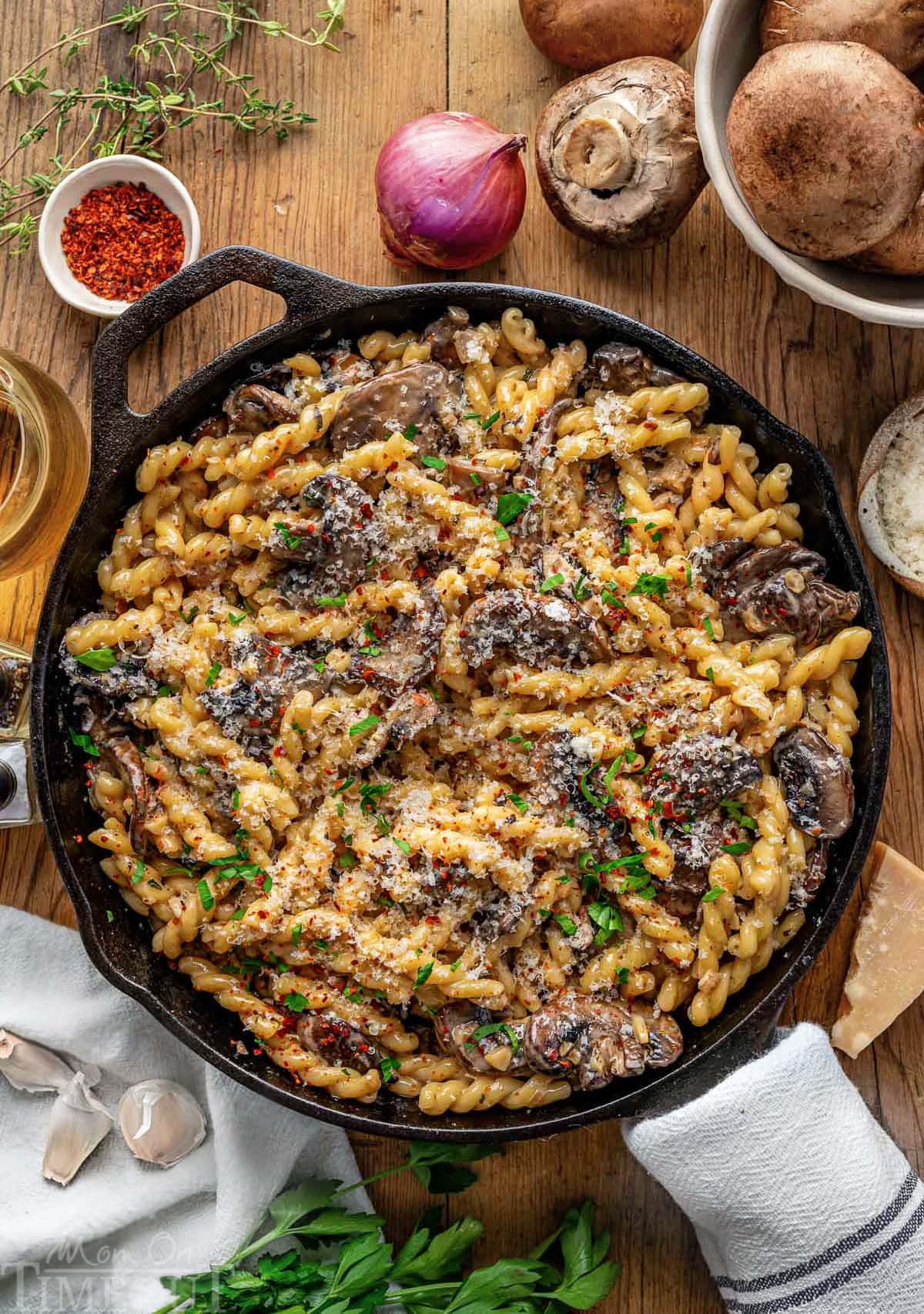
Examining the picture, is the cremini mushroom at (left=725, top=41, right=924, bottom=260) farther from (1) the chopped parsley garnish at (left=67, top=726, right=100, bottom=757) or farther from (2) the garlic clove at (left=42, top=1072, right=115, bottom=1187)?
(2) the garlic clove at (left=42, top=1072, right=115, bottom=1187)

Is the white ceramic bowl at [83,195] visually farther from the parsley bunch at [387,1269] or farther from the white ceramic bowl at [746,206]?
the parsley bunch at [387,1269]

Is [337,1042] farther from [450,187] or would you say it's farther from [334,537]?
[450,187]

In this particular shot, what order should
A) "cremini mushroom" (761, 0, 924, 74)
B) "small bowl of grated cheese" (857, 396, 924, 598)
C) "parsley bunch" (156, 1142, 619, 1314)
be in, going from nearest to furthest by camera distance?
"cremini mushroom" (761, 0, 924, 74)
"parsley bunch" (156, 1142, 619, 1314)
"small bowl of grated cheese" (857, 396, 924, 598)

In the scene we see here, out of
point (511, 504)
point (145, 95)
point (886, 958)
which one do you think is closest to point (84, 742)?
point (511, 504)

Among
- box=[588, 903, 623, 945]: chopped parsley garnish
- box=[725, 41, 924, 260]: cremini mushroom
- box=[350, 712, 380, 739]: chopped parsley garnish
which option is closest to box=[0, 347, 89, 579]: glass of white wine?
box=[350, 712, 380, 739]: chopped parsley garnish

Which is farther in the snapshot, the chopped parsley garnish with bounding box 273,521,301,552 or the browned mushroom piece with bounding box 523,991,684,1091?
the chopped parsley garnish with bounding box 273,521,301,552

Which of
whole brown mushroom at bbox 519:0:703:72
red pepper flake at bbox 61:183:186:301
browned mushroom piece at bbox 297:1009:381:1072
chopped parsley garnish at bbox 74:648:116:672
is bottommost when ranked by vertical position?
browned mushroom piece at bbox 297:1009:381:1072

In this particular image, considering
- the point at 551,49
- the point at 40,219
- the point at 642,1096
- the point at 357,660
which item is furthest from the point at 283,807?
the point at 551,49
